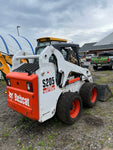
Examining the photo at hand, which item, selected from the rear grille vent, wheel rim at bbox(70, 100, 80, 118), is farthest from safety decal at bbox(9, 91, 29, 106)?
wheel rim at bbox(70, 100, 80, 118)

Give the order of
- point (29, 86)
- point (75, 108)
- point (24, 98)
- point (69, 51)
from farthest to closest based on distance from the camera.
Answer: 1. point (69, 51)
2. point (75, 108)
3. point (24, 98)
4. point (29, 86)

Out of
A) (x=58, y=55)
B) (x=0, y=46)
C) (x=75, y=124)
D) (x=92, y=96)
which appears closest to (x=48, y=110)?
(x=75, y=124)

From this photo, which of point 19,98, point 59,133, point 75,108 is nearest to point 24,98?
point 19,98

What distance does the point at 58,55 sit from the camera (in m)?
3.20

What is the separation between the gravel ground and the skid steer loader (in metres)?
0.31

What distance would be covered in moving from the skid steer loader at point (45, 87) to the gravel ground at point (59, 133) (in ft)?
1.02

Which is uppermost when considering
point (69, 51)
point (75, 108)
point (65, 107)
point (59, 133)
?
point (69, 51)

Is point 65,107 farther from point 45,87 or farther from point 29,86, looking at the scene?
point 29,86

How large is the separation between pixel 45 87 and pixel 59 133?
46.3 inches

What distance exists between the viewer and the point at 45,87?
9.56ft

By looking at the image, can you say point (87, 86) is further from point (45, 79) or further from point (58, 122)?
point (45, 79)

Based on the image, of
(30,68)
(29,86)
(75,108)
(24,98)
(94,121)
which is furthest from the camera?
(75,108)

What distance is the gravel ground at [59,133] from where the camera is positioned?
276 cm

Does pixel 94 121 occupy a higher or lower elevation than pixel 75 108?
lower
